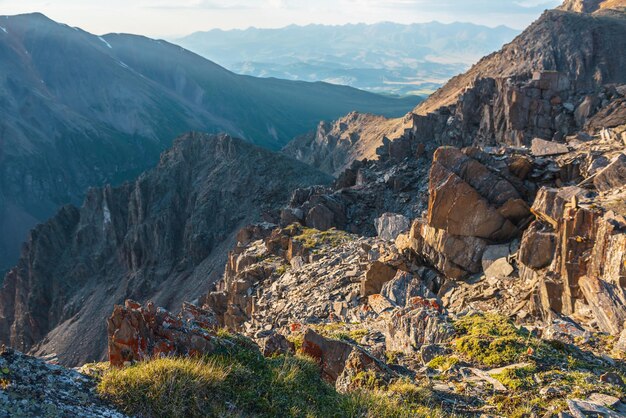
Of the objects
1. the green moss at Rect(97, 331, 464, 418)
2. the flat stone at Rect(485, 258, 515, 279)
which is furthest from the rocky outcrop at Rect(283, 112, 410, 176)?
Answer: the green moss at Rect(97, 331, 464, 418)

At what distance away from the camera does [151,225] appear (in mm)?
86625

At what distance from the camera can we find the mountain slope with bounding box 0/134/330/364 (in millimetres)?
71938

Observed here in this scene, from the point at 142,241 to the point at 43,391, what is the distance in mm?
79036

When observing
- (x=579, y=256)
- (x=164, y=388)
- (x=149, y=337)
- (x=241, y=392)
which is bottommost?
(x=241, y=392)

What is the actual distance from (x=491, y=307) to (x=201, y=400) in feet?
38.6

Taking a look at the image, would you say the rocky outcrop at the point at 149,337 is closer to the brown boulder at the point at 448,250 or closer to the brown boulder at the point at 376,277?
the brown boulder at the point at 376,277

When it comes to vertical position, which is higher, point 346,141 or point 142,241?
point 346,141

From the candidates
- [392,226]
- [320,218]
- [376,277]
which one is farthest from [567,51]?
[376,277]

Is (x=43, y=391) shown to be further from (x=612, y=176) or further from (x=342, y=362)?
(x=612, y=176)

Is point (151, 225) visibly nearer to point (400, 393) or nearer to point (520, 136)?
point (520, 136)

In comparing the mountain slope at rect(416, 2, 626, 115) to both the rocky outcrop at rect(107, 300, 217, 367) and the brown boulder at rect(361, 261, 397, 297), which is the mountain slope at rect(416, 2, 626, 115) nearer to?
the brown boulder at rect(361, 261, 397, 297)

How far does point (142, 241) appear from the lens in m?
84.1

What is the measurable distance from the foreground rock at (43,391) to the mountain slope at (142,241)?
173ft

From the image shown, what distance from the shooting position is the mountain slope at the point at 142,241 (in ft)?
236
